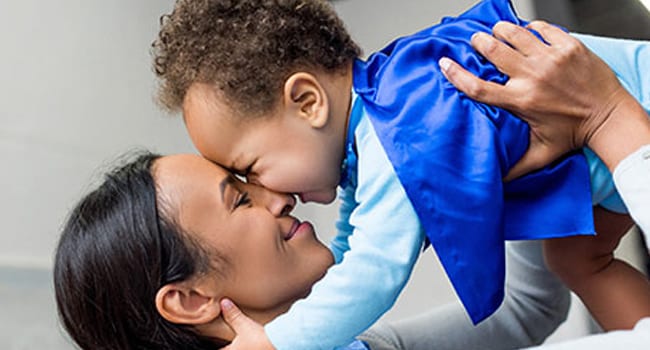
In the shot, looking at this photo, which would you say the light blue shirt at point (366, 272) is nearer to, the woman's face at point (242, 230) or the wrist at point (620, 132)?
the woman's face at point (242, 230)

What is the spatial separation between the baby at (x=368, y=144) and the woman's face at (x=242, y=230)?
3 cm

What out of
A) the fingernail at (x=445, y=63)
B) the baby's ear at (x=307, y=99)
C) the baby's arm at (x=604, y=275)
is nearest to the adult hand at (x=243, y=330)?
the baby's ear at (x=307, y=99)

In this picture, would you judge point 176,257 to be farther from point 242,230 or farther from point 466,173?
point 466,173

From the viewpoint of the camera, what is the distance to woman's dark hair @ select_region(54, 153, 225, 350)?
0.79 meters

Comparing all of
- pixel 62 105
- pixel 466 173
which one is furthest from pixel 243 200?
pixel 62 105

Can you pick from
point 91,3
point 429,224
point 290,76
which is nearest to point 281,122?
point 290,76

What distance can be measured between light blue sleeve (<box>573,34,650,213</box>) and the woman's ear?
46cm

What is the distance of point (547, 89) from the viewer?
28.1 inches

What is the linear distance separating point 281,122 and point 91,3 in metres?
0.93

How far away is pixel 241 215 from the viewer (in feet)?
2.65

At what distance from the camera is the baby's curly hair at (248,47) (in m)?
0.78

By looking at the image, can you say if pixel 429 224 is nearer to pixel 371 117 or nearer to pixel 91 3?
pixel 371 117

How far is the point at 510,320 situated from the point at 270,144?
555 millimetres

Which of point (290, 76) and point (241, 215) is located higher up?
point (290, 76)
